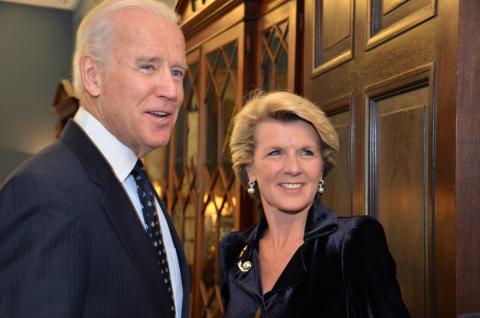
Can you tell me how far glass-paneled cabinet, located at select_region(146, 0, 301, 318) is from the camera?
8.46ft

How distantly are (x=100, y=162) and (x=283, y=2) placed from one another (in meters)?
1.43

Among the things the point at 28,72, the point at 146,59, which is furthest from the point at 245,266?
the point at 28,72

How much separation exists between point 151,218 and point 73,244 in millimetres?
266

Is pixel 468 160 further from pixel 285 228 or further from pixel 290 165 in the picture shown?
pixel 285 228

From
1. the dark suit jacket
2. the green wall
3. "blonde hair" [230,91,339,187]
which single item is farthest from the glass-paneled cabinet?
the green wall

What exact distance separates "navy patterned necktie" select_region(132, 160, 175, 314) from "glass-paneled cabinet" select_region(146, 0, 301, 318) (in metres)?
1.10

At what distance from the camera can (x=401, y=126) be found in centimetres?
146

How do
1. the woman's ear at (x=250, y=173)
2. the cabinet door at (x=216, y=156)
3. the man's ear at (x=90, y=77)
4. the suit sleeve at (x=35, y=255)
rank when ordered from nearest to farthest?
the suit sleeve at (x=35, y=255)
the man's ear at (x=90, y=77)
the woman's ear at (x=250, y=173)
the cabinet door at (x=216, y=156)

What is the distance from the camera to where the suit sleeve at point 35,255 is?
1001mm

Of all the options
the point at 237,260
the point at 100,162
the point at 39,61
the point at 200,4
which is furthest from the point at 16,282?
the point at 39,61

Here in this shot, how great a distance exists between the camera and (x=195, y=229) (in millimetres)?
3150

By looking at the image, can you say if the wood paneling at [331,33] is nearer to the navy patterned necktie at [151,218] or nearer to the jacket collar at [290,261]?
the jacket collar at [290,261]

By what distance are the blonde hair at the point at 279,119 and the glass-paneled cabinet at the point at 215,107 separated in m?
0.51

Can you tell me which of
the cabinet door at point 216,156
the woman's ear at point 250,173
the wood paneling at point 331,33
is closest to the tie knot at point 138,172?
the woman's ear at point 250,173
